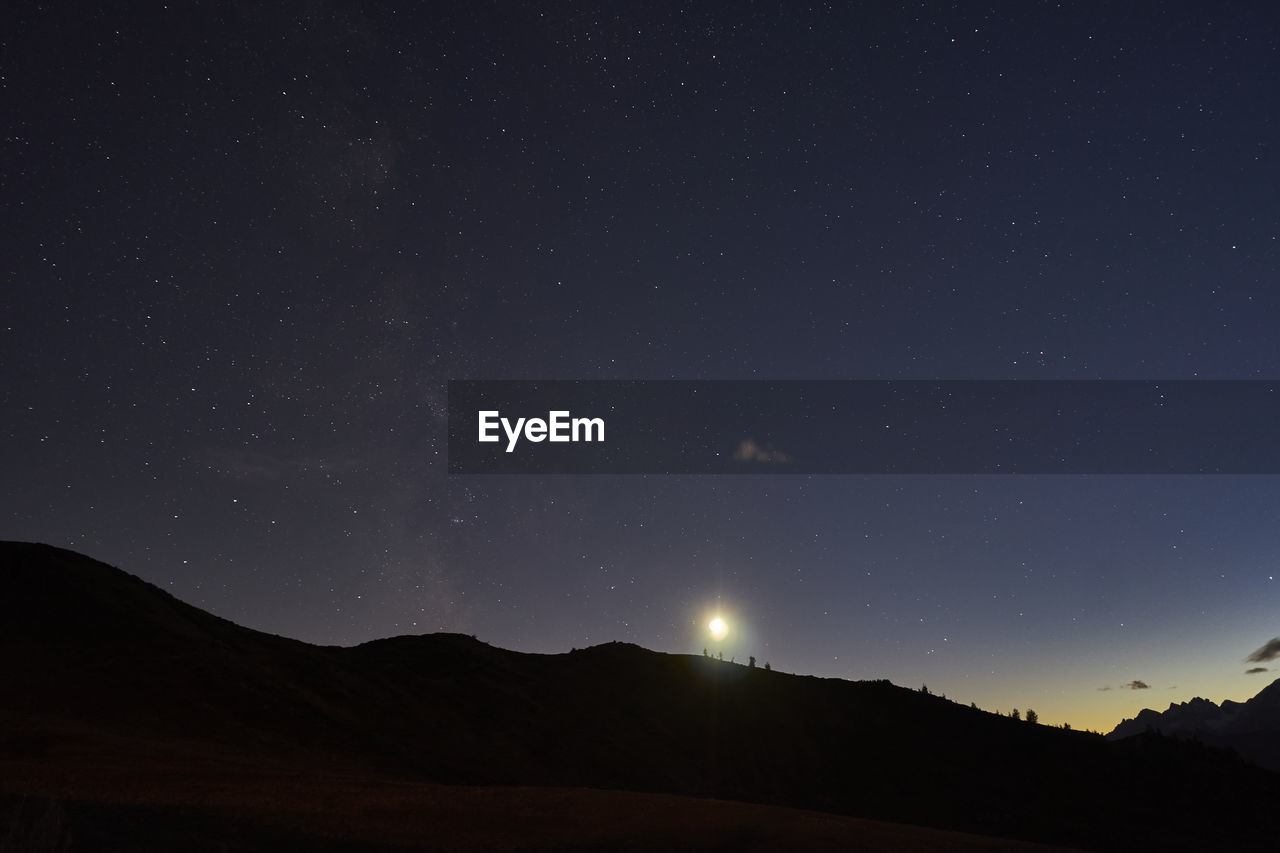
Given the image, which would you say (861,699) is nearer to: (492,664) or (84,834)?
(492,664)

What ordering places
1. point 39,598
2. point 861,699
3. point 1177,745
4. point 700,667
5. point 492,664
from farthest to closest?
point 700,667 < point 861,699 < point 492,664 < point 1177,745 < point 39,598

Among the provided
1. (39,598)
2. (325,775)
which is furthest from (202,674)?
(325,775)

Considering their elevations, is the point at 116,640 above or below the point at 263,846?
above

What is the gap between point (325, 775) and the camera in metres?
20.2

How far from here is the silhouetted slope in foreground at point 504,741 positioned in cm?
1720

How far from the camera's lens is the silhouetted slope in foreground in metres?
17.2

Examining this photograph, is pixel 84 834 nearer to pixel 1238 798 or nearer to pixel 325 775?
pixel 325 775

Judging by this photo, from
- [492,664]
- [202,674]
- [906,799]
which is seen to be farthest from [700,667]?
[202,674]

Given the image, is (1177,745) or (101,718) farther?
(1177,745)

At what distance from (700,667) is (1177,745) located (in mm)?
30768

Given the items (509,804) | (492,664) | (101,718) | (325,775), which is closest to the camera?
(509,804)

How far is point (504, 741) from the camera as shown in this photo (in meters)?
37.9

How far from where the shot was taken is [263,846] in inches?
502

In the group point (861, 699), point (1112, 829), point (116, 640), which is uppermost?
point (116, 640)
